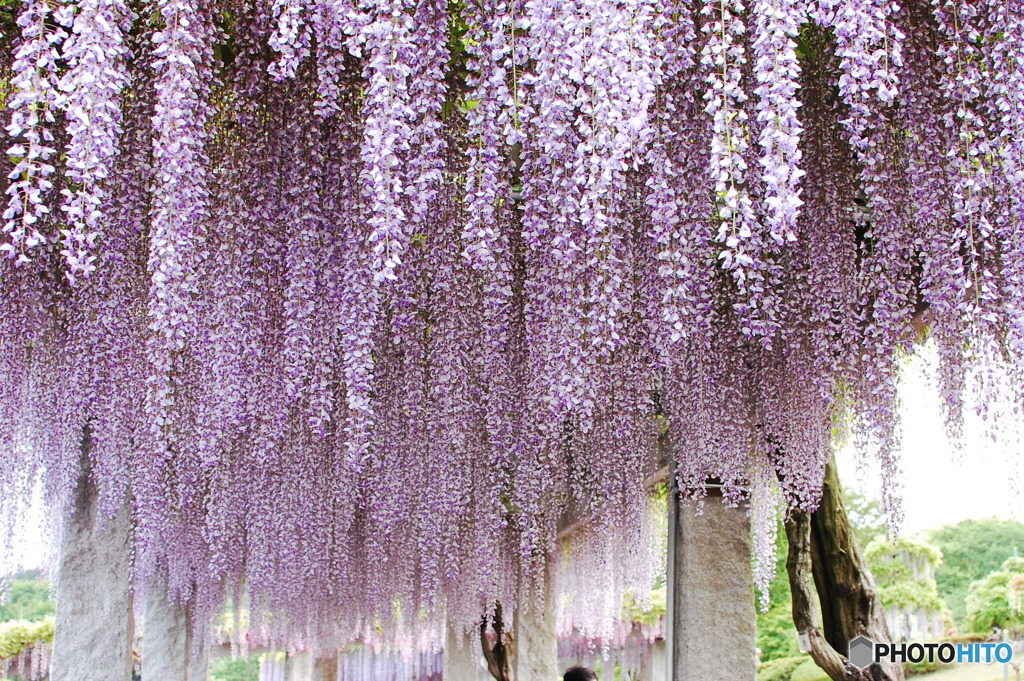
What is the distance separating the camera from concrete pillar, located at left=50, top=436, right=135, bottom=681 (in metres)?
3.92

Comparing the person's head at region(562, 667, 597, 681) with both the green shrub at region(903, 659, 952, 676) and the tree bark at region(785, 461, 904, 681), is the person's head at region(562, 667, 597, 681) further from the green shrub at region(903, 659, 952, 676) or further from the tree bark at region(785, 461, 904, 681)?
the green shrub at region(903, 659, 952, 676)

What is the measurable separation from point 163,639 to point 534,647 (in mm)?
3064

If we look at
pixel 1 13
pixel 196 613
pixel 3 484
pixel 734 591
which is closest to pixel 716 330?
pixel 734 591

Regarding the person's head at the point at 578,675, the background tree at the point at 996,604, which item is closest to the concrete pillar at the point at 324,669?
the person's head at the point at 578,675

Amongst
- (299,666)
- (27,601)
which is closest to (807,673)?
(299,666)

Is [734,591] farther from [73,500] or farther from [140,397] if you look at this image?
[73,500]

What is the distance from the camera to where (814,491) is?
10.8 feet

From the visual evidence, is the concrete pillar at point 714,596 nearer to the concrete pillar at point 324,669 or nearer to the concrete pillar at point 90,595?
the concrete pillar at point 90,595

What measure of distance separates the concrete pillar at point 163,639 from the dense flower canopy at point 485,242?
1984 mm

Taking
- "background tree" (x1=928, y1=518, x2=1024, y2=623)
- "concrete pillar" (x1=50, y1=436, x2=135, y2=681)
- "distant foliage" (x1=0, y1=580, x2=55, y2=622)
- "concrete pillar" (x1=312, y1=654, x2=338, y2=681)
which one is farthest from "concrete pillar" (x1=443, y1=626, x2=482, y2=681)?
"distant foliage" (x1=0, y1=580, x2=55, y2=622)

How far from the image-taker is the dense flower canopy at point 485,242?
194 centimetres

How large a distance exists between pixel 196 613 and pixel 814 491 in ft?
14.4

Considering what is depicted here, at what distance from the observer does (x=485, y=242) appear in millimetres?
2234

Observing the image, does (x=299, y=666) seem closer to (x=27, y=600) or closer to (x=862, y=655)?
(x=27, y=600)
